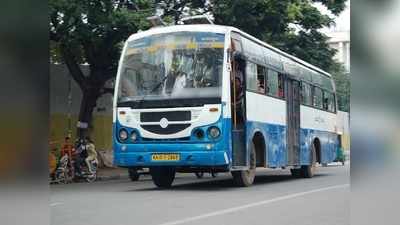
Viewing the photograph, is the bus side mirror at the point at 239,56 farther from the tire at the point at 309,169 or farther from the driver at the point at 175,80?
the tire at the point at 309,169

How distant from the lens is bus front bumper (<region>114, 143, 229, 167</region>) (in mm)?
9672

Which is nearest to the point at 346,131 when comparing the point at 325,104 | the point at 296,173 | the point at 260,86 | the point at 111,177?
the point at 260,86

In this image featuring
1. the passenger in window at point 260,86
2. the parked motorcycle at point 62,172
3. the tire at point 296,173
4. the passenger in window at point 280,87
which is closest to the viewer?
the passenger in window at point 260,86

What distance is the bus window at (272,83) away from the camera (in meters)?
11.6

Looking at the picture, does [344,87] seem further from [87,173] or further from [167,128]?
[87,173]

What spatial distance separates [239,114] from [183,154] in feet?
4.44

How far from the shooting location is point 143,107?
9.91 metres

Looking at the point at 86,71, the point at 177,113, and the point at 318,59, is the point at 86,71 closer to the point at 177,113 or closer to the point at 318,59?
the point at 318,59

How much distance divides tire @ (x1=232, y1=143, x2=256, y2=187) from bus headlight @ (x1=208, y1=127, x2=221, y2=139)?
1.32m

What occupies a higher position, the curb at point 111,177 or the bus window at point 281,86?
the bus window at point 281,86

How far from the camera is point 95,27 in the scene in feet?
45.4

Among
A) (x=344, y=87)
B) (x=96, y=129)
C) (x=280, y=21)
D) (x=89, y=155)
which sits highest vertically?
(x=280, y=21)

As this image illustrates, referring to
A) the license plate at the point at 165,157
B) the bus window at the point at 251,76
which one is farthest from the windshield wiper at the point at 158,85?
the bus window at the point at 251,76

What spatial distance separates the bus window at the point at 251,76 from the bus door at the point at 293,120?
170cm
